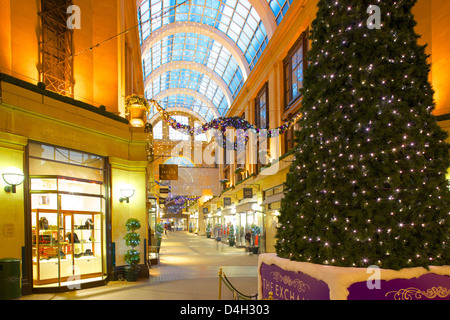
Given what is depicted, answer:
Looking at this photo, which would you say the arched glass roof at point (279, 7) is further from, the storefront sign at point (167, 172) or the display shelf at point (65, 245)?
the display shelf at point (65, 245)

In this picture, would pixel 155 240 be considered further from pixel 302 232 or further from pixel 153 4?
pixel 153 4

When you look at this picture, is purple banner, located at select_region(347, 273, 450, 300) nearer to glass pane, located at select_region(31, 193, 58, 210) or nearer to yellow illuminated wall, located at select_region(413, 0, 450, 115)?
yellow illuminated wall, located at select_region(413, 0, 450, 115)

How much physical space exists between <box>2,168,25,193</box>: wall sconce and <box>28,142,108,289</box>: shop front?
64 cm

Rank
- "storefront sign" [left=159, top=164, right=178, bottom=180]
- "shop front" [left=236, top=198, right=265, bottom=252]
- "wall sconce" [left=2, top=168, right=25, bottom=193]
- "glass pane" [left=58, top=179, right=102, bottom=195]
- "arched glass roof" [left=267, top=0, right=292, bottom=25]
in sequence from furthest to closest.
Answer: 1. "shop front" [left=236, top=198, right=265, bottom=252]
2. "arched glass roof" [left=267, top=0, right=292, bottom=25]
3. "storefront sign" [left=159, top=164, right=178, bottom=180]
4. "glass pane" [left=58, top=179, right=102, bottom=195]
5. "wall sconce" [left=2, top=168, right=25, bottom=193]

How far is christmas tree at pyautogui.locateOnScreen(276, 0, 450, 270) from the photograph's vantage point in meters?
4.75

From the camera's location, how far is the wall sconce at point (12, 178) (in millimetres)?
8711

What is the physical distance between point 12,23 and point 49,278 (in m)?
6.89

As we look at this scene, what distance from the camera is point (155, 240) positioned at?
1967cm

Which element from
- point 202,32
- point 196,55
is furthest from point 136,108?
point 196,55

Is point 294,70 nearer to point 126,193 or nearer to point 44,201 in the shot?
point 126,193

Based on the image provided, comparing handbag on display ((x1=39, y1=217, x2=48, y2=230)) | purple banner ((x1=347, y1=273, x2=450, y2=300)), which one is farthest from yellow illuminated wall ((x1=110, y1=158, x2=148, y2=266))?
purple banner ((x1=347, y1=273, x2=450, y2=300))

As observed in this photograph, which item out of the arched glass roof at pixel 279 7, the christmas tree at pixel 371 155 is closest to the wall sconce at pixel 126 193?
the christmas tree at pixel 371 155

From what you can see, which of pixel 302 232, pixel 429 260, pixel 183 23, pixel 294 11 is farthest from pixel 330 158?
pixel 183 23

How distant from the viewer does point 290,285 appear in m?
5.47
